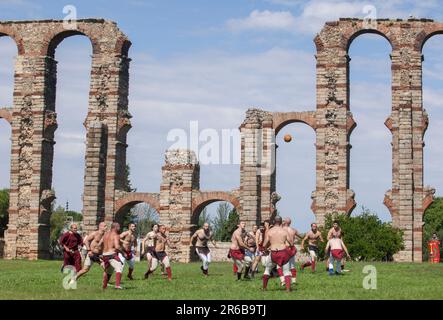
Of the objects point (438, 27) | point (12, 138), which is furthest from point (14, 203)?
point (438, 27)

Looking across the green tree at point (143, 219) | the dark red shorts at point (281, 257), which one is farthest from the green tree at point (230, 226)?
the dark red shorts at point (281, 257)

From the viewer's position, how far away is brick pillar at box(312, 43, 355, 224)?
46.5 metres

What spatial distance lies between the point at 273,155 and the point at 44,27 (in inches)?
593

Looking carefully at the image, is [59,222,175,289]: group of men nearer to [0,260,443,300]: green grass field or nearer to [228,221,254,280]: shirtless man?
[0,260,443,300]: green grass field

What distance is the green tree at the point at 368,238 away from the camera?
40.3 meters

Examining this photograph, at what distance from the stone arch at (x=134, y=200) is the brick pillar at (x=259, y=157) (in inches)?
192

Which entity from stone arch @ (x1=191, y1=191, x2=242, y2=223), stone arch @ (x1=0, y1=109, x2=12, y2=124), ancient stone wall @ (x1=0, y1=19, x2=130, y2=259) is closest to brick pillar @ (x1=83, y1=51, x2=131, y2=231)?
ancient stone wall @ (x1=0, y1=19, x2=130, y2=259)

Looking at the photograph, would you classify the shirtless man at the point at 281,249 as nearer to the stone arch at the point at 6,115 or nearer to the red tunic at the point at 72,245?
the red tunic at the point at 72,245

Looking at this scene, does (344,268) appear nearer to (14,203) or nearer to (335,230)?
(335,230)

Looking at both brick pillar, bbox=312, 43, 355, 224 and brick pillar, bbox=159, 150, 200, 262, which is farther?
brick pillar, bbox=159, 150, 200, 262

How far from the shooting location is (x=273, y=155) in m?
48.4

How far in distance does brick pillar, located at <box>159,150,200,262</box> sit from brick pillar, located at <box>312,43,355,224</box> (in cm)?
665

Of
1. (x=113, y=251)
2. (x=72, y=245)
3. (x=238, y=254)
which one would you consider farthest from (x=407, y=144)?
(x=113, y=251)
